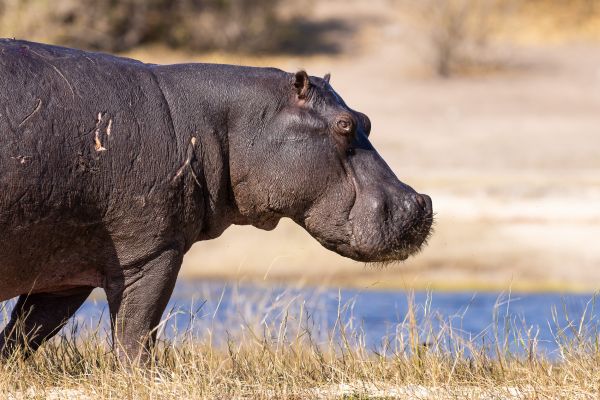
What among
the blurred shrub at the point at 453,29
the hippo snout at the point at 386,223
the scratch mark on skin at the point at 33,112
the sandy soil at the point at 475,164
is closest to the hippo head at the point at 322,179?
the hippo snout at the point at 386,223

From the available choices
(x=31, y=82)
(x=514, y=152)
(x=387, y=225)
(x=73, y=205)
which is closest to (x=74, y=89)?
(x=31, y=82)

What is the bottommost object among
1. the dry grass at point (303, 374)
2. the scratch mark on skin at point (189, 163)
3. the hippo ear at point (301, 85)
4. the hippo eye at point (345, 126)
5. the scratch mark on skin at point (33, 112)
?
the dry grass at point (303, 374)

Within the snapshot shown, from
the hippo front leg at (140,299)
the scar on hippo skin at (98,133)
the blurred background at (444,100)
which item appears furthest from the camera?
the blurred background at (444,100)

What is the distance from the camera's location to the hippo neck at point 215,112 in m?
5.31

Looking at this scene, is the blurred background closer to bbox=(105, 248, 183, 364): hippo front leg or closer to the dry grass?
the dry grass

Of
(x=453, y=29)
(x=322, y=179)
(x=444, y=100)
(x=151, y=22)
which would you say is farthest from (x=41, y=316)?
(x=151, y=22)

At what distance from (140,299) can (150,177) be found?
20.4 inches

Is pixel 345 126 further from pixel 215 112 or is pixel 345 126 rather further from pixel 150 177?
pixel 150 177

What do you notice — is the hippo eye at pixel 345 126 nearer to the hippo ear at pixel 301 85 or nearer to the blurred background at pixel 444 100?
the hippo ear at pixel 301 85

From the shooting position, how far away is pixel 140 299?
5156mm

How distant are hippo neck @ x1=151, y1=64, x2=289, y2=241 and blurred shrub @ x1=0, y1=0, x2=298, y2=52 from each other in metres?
17.5

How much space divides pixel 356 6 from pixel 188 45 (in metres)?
5.52

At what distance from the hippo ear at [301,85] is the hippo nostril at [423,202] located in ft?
2.23

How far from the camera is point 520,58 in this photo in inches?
942
